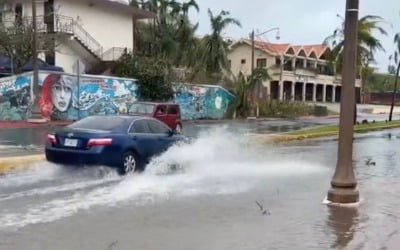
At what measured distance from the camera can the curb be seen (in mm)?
14860

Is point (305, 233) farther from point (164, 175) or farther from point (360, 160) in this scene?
point (360, 160)

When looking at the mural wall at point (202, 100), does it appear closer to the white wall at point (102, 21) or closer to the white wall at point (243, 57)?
the white wall at point (102, 21)

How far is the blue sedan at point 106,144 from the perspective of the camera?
13.6 meters

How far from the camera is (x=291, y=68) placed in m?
88.2

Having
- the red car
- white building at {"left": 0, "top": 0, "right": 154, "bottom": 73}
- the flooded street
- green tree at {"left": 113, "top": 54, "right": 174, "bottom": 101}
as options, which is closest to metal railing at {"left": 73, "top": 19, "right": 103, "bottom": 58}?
white building at {"left": 0, "top": 0, "right": 154, "bottom": 73}

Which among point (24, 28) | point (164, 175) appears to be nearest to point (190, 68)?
point (24, 28)

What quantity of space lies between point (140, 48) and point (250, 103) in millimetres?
13659

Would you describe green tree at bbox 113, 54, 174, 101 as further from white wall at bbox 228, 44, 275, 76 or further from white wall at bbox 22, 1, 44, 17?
white wall at bbox 228, 44, 275, 76

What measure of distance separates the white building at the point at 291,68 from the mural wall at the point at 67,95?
37.3m

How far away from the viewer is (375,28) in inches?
1686

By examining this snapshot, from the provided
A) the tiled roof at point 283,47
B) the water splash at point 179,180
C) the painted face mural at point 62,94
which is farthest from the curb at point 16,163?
the tiled roof at point 283,47

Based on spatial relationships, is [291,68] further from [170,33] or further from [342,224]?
[342,224]

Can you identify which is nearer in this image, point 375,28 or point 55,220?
point 55,220

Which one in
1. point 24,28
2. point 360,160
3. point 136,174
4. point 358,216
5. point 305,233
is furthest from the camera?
point 24,28
